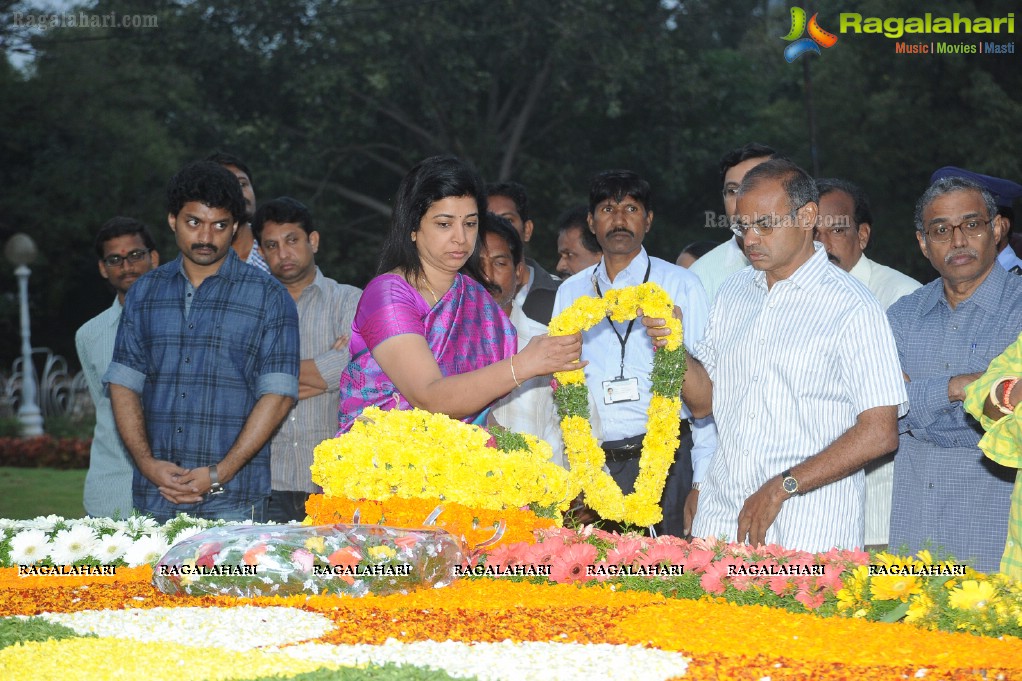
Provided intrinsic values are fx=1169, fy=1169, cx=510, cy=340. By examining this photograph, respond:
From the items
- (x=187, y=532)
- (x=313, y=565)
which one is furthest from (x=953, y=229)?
(x=187, y=532)

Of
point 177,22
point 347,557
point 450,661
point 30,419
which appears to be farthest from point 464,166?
point 177,22

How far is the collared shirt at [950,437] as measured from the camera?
13.9 ft

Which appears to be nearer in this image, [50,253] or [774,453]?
[774,453]

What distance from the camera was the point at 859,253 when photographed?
19.4ft

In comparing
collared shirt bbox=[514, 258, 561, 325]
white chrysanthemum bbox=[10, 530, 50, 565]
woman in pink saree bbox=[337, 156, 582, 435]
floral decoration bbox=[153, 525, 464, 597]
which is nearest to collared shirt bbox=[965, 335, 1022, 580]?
woman in pink saree bbox=[337, 156, 582, 435]

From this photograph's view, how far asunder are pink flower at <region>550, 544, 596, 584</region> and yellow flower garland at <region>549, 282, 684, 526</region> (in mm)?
640

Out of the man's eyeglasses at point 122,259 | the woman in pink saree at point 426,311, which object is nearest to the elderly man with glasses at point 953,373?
the woman in pink saree at point 426,311

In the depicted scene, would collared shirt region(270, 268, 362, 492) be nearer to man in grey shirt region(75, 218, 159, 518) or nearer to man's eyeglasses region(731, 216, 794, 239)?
man in grey shirt region(75, 218, 159, 518)

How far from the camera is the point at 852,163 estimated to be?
25.5 m

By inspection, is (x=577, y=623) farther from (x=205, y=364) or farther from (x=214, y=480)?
(x=205, y=364)

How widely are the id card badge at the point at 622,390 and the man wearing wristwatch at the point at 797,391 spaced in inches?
49.5

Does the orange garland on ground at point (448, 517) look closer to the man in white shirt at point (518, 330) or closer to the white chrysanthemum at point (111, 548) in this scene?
the white chrysanthemum at point (111, 548)

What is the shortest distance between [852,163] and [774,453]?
75.0ft

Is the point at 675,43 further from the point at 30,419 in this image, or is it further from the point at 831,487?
the point at 831,487
